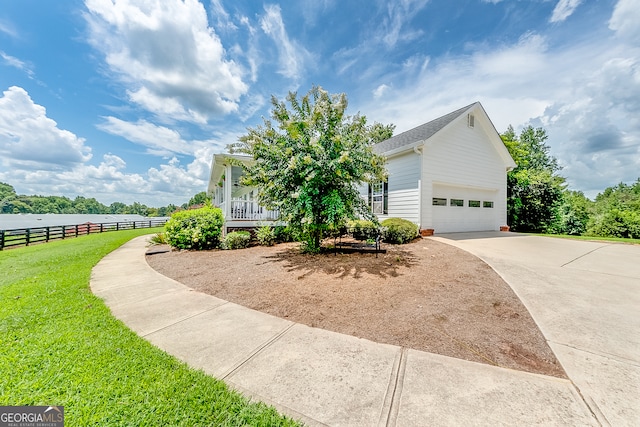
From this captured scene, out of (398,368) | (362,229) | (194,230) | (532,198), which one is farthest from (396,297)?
(532,198)

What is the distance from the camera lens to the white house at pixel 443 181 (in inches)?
412

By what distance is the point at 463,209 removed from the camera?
39.7ft

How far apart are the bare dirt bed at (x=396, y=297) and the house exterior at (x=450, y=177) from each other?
4.04 meters

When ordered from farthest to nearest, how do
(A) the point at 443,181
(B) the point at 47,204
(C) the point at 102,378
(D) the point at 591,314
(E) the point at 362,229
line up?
(B) the point at 47,204 → (A) the point at 443,181 → (E) the point at 362,229 → (D) the point at 591,314 → (C) the point at 102,378

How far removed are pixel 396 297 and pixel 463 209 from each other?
404 inches

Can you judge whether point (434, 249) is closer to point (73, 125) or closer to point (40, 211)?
point (73, 125)

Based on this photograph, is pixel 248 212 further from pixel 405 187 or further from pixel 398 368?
pixel 398 368

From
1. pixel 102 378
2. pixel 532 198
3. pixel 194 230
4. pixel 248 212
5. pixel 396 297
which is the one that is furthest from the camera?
pixel 532 198

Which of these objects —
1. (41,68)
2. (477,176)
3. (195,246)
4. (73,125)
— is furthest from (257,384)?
(73,125)

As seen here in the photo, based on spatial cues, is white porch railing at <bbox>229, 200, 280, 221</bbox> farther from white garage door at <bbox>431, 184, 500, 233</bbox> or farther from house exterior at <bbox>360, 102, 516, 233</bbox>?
white garage door at <bbox>431, 184, 500, 233</bbox>

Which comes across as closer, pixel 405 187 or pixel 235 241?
pixel 235 241

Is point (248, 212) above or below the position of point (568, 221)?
above

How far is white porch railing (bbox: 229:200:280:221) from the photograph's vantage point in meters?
10.7

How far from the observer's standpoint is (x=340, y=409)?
1809mm
